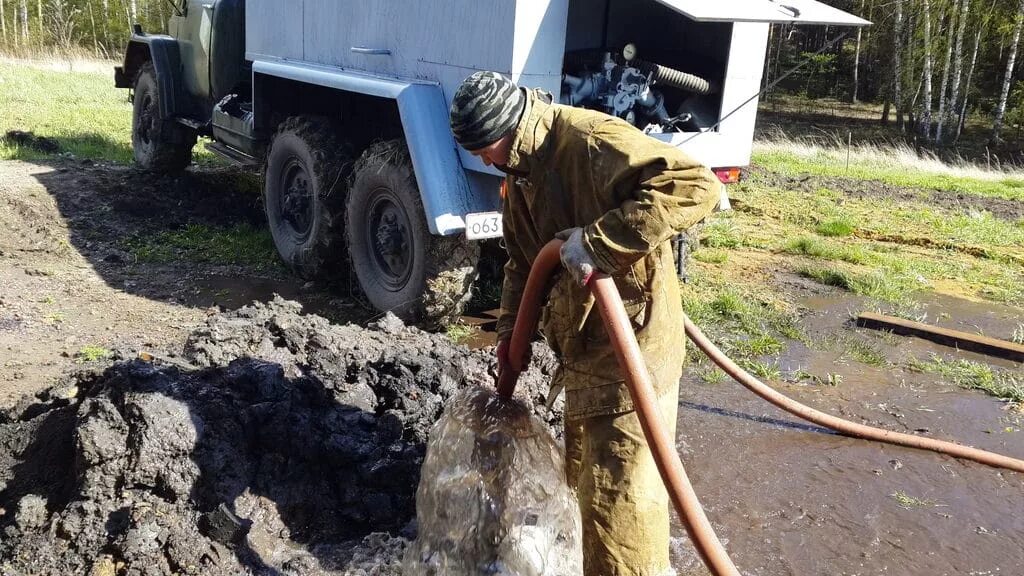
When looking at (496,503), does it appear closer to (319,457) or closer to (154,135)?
(319,457)

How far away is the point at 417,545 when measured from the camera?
297 cm

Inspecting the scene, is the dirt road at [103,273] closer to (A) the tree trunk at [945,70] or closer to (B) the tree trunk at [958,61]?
(B) the tree trunk at [958,61]

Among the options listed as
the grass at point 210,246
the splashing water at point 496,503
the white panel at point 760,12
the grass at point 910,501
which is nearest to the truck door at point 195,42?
the grass at point 210,246

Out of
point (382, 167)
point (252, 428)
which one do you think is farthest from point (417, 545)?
point (382, 167)

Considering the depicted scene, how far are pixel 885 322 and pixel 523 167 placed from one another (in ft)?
13.7

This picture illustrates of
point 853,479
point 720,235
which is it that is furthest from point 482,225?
point 720,235

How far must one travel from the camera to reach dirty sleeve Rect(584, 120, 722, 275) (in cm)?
235

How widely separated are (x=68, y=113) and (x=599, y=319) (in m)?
13.3

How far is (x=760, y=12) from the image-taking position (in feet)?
14.7

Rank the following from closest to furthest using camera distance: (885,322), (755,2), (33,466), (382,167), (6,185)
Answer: (33,466) < (755,2) < (382,167) < (885,322) < (6,185)

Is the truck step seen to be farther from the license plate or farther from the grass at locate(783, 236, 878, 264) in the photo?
the grass at locate(783, 236, 878, 264)

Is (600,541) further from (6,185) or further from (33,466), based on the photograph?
(6,185)

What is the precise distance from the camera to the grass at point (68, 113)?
34.3 feet

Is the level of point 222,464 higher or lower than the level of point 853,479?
higher
